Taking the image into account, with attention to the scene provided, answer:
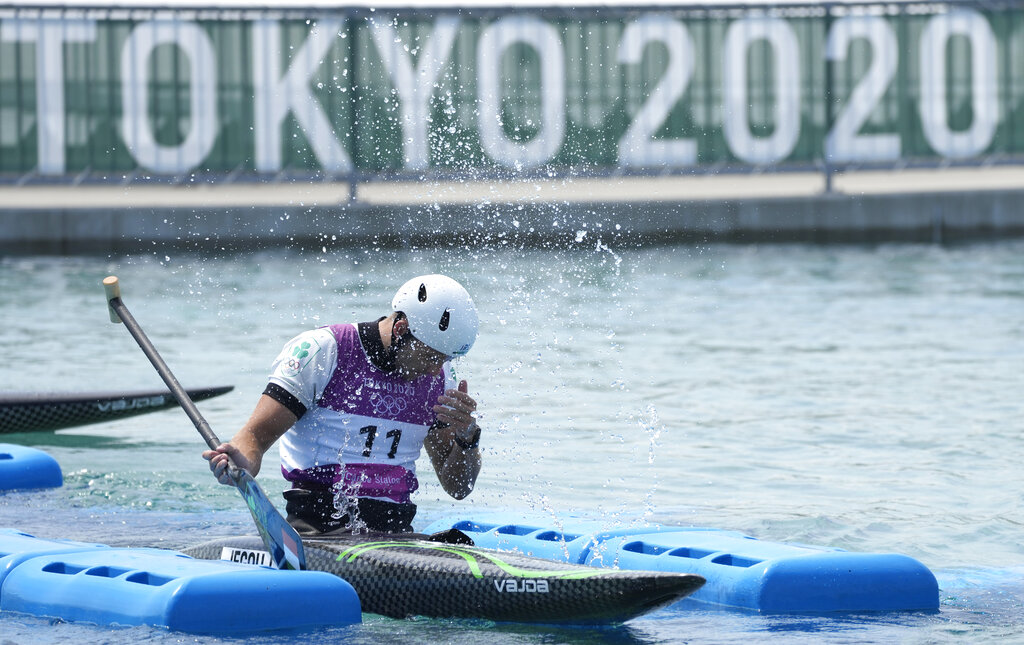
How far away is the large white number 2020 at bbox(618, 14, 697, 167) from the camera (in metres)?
23.8

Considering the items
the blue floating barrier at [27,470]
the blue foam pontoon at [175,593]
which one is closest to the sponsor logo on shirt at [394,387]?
the blue foam pontoon at [175,593]

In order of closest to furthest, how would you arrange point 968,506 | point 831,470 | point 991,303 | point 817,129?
point 968,506, point 831,470, point 991,303, point 817,129

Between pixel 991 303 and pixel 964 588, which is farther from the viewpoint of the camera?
pixel 991 303

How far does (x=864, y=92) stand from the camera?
24.6 m

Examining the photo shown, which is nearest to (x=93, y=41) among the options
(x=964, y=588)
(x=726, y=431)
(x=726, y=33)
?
(x=726, y=33)

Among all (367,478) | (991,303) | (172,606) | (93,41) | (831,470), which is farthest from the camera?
(93,41)

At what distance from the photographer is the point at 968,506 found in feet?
28.5

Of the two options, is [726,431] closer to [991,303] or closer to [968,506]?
[968,506]

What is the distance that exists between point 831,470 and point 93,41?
1558cm

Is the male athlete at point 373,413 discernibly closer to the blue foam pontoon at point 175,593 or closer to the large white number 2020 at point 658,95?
the blue foam pontoon at point 175,593

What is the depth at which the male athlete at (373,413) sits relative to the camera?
6.02m

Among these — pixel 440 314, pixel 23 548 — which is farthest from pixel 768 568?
pixel 23 548

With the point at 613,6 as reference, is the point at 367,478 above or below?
below

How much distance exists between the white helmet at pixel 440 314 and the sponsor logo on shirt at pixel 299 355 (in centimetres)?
34
